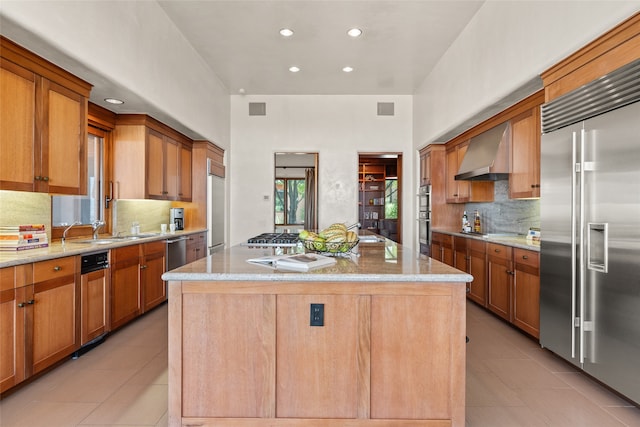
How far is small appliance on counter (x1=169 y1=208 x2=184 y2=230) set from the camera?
5398mm

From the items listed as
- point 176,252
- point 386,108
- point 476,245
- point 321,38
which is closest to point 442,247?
point 476,245

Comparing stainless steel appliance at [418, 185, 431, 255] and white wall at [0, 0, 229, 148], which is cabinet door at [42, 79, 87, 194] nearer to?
white wall at [0, 0, 229, 148]

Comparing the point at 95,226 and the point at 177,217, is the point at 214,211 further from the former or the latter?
the point at 95,226

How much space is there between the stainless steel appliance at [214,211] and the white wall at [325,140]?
0.52 m

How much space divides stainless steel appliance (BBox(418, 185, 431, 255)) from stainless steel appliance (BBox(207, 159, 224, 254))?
3.48 m

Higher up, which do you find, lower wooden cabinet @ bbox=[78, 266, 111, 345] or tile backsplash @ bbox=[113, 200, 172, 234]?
tile backsplash @ bbox=[113, 200, 172, 234]

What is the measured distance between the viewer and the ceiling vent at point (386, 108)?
6.73 meters

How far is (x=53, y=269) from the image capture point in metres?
2.52

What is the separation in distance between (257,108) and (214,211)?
2.18 metres

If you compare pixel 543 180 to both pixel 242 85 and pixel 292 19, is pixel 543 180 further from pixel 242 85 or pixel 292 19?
pixel 242 85

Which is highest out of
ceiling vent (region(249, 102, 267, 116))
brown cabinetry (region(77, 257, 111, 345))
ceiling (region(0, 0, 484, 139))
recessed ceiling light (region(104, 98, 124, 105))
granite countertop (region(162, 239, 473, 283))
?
ceiling (region(0, 0, 484, 139))

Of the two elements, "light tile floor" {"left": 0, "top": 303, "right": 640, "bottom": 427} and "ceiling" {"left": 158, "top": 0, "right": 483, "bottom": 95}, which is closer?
"light tile floor" {"left": 0, "top": 303, "right": 640, "bottom": 427}

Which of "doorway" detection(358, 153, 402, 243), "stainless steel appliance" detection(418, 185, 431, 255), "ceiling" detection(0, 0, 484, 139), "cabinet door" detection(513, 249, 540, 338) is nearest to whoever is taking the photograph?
"cabinet door" detection(513, 249, 540, 338)

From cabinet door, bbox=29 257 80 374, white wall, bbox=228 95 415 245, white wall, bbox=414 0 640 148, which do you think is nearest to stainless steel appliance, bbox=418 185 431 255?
white wall, bbox=228 95 415 245
